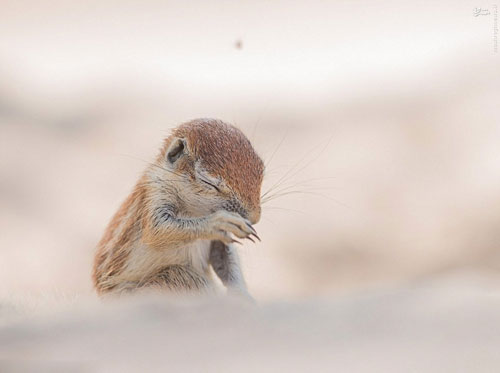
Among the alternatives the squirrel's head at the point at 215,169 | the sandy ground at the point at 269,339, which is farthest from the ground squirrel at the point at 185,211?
the sandy ground at the point at 269,339

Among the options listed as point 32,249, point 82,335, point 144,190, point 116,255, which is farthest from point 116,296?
point 32,249

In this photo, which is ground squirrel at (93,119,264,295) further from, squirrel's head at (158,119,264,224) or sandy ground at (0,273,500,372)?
sandy ground at (0,273,500,372)

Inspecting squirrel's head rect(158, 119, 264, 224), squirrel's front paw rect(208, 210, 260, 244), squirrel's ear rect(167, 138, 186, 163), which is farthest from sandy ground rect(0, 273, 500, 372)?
squirrel's ear rect(167, 138, 186, 163)

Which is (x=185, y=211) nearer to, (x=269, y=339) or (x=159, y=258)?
(x=159, y=258)

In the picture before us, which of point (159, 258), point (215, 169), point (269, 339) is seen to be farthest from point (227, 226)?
point (269, 339)

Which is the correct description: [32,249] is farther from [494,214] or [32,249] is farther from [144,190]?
[494,214]

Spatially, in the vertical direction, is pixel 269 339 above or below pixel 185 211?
below
